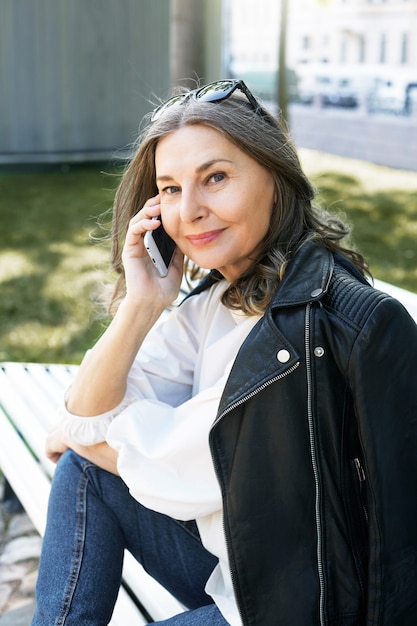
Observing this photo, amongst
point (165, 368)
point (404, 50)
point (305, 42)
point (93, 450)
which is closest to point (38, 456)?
point (93, 450)

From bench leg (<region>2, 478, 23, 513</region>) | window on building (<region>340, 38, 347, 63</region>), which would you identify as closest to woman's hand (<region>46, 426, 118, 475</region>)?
bench leg (<region>2, 478, 23, 513</region>)

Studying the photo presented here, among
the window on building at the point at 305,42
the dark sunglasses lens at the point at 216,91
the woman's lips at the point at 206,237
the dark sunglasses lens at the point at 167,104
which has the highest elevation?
the dark sunglasses lens at the point at 216,91

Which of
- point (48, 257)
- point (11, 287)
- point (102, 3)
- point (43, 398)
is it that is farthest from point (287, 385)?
point (102, 3)

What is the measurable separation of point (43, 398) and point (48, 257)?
4.27 meters

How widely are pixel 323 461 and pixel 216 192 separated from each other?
27.6 inches

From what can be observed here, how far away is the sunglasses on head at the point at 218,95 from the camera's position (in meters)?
1.99

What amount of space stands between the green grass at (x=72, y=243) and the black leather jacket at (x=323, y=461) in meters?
1.37

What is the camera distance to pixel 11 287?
6.55 meters

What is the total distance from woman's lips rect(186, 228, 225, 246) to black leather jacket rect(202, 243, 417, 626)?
32 centimetres

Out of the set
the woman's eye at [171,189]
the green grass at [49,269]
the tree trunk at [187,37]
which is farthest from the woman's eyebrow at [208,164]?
the tree trunk at [187,37]

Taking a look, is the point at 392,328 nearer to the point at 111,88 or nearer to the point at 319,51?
the point at 111,88

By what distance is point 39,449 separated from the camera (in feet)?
9.46

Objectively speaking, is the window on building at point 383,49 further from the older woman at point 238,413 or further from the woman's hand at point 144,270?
the older woman at point 238,413

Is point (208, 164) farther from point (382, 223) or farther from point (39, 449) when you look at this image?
point (382, 223)
